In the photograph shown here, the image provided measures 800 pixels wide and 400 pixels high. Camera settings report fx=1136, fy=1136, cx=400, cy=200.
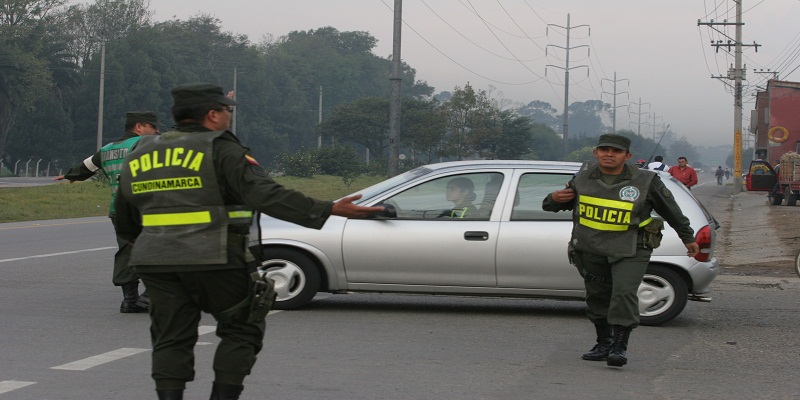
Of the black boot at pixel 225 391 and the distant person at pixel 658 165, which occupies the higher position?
the distant person at pixel 658 165

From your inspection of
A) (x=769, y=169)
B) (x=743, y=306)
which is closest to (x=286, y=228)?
(x=743, y=306)

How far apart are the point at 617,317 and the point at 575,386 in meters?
0.72

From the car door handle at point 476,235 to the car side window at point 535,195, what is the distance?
280 mm

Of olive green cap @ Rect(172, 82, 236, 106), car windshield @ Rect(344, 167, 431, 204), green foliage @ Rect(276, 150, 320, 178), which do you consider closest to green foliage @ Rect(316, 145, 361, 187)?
green foliage @ Rect(276, 150, 320, 178)

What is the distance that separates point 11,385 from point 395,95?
25.1 metres

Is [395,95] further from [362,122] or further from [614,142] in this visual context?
[362,122]

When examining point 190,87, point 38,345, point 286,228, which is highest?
point 190,87

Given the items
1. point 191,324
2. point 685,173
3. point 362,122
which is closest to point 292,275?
point 191,324

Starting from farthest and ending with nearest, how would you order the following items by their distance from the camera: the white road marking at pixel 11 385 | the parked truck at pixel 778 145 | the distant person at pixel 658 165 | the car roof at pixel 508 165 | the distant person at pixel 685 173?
the parked truck at pixel 778 145 → the distant person at pixel 685 173 → the distant person at pixel 658 165 → the car roof at pixel 508 165 → the white road marking at pixel 11 385

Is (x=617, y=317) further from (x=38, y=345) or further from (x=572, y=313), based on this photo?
(x=38, y=345)

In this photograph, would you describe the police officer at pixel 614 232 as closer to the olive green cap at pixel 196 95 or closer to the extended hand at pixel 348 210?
the extended hand at pixel 348 210

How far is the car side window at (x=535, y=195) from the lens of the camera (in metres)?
9.51

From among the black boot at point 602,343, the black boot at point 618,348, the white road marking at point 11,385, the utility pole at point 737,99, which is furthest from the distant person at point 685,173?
the utility pole at point 737,99

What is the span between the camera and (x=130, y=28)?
3927 inches
